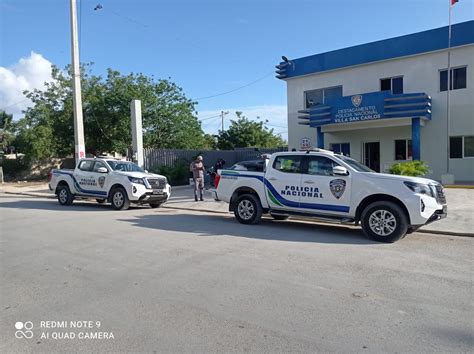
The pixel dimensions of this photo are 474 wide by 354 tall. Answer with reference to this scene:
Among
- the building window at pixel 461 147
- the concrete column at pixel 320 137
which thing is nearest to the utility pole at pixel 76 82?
the concrete column at pixel 320 137

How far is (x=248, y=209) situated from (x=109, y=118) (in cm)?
2275

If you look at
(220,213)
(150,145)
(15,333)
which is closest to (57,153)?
(150,145)

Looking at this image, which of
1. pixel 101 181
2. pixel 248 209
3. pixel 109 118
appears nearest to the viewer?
pixel 248 209

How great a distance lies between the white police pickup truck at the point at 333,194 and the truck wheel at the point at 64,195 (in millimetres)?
7204

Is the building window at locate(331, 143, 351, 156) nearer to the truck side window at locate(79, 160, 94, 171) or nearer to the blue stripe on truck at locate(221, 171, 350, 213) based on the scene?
the truck side window at locate(79, 160, 94, 171)

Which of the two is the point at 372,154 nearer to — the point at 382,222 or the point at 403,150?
the point at 403,150

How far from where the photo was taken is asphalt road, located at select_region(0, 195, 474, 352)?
12.4ft

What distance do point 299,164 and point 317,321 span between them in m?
5.67

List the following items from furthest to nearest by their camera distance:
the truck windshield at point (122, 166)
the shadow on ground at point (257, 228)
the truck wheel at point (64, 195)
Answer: the truck wheel at point (64, 195), the truck windshield at point (122, 166), the shadow on ground at point (257, 228)

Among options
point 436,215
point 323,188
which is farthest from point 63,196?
point 436,215

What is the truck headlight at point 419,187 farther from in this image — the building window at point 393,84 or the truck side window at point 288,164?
the building window at point 393,84

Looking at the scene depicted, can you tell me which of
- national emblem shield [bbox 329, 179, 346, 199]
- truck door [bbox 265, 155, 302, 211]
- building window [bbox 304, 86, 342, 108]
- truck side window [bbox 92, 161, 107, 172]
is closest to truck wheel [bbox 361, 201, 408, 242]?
national emblem shield [bbox 329, 179, 346, 199]

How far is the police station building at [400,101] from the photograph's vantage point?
19500 mm

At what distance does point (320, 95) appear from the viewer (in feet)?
81.2
